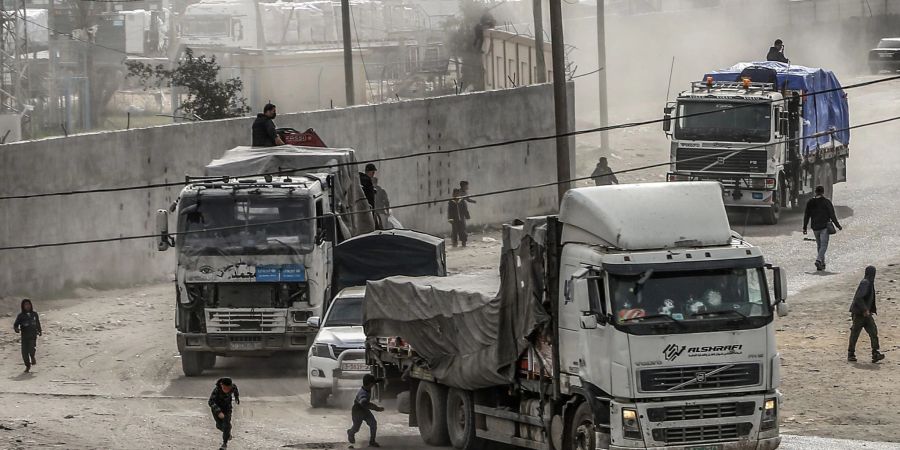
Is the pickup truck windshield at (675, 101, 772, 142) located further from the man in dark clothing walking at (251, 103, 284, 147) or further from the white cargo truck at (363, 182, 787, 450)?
the white cargo truck at (363, 182, 787, 450)

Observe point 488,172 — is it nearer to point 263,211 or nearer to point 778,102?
point 778,102

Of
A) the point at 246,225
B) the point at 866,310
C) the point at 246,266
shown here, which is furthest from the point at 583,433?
the point at 246,225

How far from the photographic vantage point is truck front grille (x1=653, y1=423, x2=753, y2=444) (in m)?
14.6

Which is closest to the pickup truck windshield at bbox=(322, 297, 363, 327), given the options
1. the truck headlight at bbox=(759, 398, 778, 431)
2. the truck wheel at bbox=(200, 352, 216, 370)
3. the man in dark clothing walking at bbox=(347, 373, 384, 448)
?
the truck wheel at bbox=(200, 352, 216, 370)

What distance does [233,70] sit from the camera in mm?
65125

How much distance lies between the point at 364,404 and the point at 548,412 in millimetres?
3485

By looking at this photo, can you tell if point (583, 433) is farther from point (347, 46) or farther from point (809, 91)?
point (347, 46)

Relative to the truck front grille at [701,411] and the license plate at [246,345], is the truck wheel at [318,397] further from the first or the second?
the truck front grille at [701,411]

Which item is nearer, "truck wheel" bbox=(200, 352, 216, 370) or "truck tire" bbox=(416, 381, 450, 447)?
"truck tire" bbox=(416, 381, 450, 447)

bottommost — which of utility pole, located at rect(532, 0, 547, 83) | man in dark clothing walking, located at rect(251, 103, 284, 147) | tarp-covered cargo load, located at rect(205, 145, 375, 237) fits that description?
tarp-covered cargo load, located at rect(205, 145, 375, 237)

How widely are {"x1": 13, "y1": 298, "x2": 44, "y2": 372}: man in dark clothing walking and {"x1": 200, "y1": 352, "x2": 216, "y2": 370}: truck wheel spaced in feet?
9.10

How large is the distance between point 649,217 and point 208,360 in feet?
39.5

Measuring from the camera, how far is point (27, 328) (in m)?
24.5

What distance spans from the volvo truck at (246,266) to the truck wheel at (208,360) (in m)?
0.45
